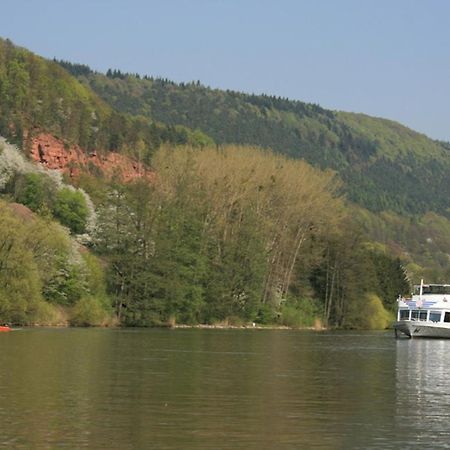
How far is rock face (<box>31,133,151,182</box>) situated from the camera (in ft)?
524

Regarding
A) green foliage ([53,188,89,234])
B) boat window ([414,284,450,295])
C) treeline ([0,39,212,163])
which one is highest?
treeline ([0,39,212,163])

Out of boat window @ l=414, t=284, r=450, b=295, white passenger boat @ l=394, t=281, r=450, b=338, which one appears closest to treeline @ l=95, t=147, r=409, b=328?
boat window @ l=414, t=284, r=450, b=295

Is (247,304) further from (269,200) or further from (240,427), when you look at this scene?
(240,427)

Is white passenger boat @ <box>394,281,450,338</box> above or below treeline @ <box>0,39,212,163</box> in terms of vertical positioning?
below

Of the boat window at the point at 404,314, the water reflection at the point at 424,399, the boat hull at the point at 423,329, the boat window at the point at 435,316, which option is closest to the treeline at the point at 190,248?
the boat window at the point at 404,314

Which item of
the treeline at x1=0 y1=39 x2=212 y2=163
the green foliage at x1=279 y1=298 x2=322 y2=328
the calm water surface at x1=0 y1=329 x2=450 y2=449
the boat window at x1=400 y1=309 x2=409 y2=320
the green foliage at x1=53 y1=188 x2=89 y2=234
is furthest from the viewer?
the treeline at x1=0 y1=39 x2=212 y2=163

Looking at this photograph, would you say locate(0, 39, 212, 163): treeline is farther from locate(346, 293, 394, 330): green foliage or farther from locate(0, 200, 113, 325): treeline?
locate(346, 293, 394, 330): green foliage

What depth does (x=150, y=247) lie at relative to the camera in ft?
Answer: 391

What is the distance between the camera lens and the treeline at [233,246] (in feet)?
385

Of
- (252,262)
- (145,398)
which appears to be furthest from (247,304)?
(145,398)

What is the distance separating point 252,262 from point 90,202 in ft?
68.3

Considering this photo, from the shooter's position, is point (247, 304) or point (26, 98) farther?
point (26, 98)

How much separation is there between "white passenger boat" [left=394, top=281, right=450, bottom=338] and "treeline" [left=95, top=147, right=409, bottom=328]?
22.8 metres

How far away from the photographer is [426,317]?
364 ft
